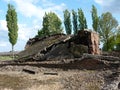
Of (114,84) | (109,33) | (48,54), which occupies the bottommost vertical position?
(114,84)

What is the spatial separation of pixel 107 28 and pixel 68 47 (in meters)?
43.1

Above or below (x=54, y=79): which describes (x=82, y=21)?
above

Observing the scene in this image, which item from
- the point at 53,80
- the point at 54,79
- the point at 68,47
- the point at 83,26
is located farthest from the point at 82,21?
the point at 53,80

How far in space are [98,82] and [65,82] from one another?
145cm

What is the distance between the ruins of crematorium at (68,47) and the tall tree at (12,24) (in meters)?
39.2

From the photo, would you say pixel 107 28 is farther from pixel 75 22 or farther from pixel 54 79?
pixel 54 79

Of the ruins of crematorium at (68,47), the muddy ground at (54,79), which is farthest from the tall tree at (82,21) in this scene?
the muddy ground at (54,79)

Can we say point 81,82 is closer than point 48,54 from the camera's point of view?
Yes

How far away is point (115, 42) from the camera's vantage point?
65625 mm

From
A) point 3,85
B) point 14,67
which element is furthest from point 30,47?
point 3,85

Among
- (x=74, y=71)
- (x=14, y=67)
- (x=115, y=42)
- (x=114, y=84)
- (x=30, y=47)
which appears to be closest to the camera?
(x=114, y=84)

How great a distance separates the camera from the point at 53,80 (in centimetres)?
1722

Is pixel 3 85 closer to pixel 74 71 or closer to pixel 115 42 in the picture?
pixel 74 71

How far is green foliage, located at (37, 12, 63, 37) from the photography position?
6769 cm
